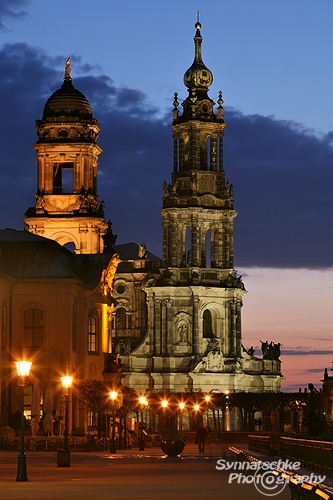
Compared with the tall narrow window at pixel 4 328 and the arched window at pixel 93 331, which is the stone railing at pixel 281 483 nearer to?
the tall narrow window at pixel 4 328

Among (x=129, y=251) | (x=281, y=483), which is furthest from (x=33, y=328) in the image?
(x=129, y=251)

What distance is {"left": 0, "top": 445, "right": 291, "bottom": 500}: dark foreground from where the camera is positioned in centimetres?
3026

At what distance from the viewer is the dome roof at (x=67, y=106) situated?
12124 cm

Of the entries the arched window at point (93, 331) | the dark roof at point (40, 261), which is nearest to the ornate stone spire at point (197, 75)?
the dark roof at point (40, 261)

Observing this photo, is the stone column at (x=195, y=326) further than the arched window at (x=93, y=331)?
Yes

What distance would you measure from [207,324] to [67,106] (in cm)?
2609

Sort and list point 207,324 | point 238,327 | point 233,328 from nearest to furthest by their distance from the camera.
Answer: point 233,328 → point 238,327 → point 207,324

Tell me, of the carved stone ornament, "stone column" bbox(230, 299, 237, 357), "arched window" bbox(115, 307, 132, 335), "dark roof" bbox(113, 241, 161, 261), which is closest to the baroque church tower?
"stone column" bbox(230, 299, 237, 357)

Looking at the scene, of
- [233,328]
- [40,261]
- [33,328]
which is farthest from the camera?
[233,328]

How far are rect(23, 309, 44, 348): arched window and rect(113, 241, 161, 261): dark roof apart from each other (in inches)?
2451

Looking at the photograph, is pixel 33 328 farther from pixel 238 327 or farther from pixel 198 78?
pixel 198 78

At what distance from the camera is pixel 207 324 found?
133 metres

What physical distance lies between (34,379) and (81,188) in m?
37.3

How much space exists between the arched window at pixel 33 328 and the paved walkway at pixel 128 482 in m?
33.5
